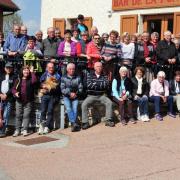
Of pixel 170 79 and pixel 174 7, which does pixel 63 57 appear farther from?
pixel 174 7

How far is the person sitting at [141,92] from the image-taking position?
11.3m

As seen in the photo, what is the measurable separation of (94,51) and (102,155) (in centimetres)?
355

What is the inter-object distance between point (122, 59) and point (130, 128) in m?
1.95

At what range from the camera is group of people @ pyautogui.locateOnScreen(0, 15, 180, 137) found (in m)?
10.8

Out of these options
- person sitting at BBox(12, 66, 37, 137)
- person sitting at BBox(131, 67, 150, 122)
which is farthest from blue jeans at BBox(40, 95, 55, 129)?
person sitting at BBox(131, 67, 150, 122)

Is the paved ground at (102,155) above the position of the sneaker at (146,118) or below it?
below

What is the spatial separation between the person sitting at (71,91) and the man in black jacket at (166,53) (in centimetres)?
245

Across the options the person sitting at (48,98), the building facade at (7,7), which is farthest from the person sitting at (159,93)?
the building facade at (7,7)

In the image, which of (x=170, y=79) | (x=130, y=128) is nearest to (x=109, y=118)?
(x=130, y=128)

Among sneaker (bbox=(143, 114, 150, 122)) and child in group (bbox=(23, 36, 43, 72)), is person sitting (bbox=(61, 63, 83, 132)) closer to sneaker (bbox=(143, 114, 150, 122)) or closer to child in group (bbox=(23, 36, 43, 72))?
child in group (bbox=(23, 36, 43, 72))

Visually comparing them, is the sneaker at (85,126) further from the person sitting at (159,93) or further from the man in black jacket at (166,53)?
the man in black jacket at (166,53)

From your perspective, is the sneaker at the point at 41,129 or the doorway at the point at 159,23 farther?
the doorway at the point at 159,23

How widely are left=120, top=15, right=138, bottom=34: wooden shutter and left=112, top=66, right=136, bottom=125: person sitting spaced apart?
6290 millimetres

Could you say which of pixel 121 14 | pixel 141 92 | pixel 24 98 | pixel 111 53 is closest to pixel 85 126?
pixel 24 98
